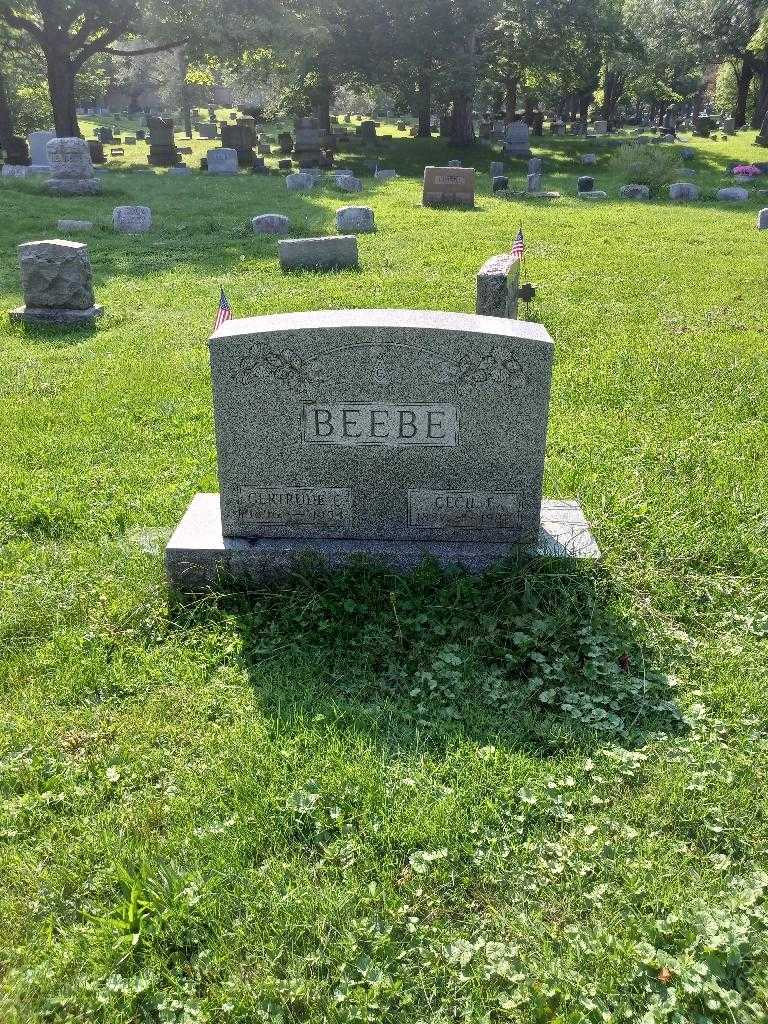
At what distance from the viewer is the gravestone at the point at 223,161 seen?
26.4 meters

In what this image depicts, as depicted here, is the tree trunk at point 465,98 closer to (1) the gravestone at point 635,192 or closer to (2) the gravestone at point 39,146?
(1) the gravestone at point 635,192

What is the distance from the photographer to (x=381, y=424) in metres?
3.86

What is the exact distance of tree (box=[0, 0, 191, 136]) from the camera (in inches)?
983

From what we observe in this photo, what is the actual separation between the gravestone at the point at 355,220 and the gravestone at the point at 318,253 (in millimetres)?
3383

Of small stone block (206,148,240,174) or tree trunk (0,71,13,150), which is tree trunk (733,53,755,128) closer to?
small stone block (206,148,240,174)

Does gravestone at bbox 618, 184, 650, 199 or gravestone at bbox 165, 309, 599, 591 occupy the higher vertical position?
gravestone at bbox 618, 184, 650, 199

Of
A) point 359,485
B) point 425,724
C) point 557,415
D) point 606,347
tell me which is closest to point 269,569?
point 359,485

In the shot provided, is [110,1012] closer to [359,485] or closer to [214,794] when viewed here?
[214,794]

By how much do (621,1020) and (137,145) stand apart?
1674 inches

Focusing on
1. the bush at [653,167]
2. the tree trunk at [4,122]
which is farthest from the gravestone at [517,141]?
the tree trunk at [4,122]

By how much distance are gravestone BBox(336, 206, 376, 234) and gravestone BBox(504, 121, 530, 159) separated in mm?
18938

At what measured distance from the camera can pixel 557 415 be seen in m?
6.27

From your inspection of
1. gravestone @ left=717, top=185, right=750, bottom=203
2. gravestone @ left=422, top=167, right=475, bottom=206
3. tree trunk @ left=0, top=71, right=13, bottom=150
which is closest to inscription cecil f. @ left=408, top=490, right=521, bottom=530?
gravestone @ left=422, top=167, right=475, bottom=206

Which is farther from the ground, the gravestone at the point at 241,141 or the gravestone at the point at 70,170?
the gravestone at the point at 241,141
